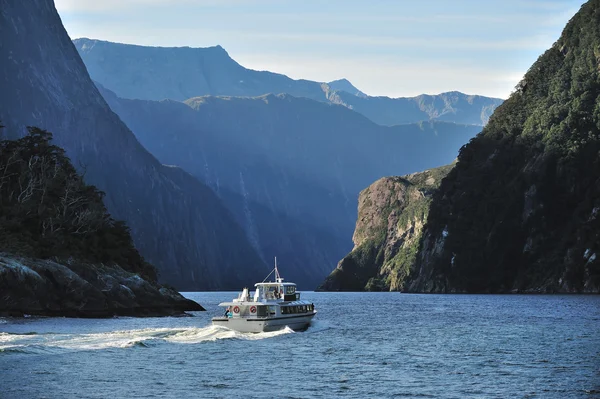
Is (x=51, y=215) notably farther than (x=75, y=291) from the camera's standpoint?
Yes

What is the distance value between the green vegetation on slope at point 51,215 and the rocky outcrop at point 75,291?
188 inches

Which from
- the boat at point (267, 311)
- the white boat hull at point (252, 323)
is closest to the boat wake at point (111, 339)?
the white boat hull at point (252, 323)

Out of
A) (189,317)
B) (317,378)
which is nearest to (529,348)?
(317,378)

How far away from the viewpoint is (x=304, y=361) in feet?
243

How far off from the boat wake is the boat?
3.22 ft

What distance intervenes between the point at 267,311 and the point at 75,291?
39402 millimetres

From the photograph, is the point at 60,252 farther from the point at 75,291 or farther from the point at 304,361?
the point at 304,361

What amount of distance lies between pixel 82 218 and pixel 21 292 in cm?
3702

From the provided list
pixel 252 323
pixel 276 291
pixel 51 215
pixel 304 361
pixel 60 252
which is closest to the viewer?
pixel 304 361

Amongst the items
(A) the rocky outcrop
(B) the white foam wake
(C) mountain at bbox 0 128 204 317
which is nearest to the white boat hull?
(B) the white foam wake

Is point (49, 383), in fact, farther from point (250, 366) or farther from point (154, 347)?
point (154, 347)

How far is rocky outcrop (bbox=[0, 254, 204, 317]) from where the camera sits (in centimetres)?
11438

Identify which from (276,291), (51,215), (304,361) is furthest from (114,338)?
(51,215)

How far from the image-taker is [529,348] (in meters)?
82.5
